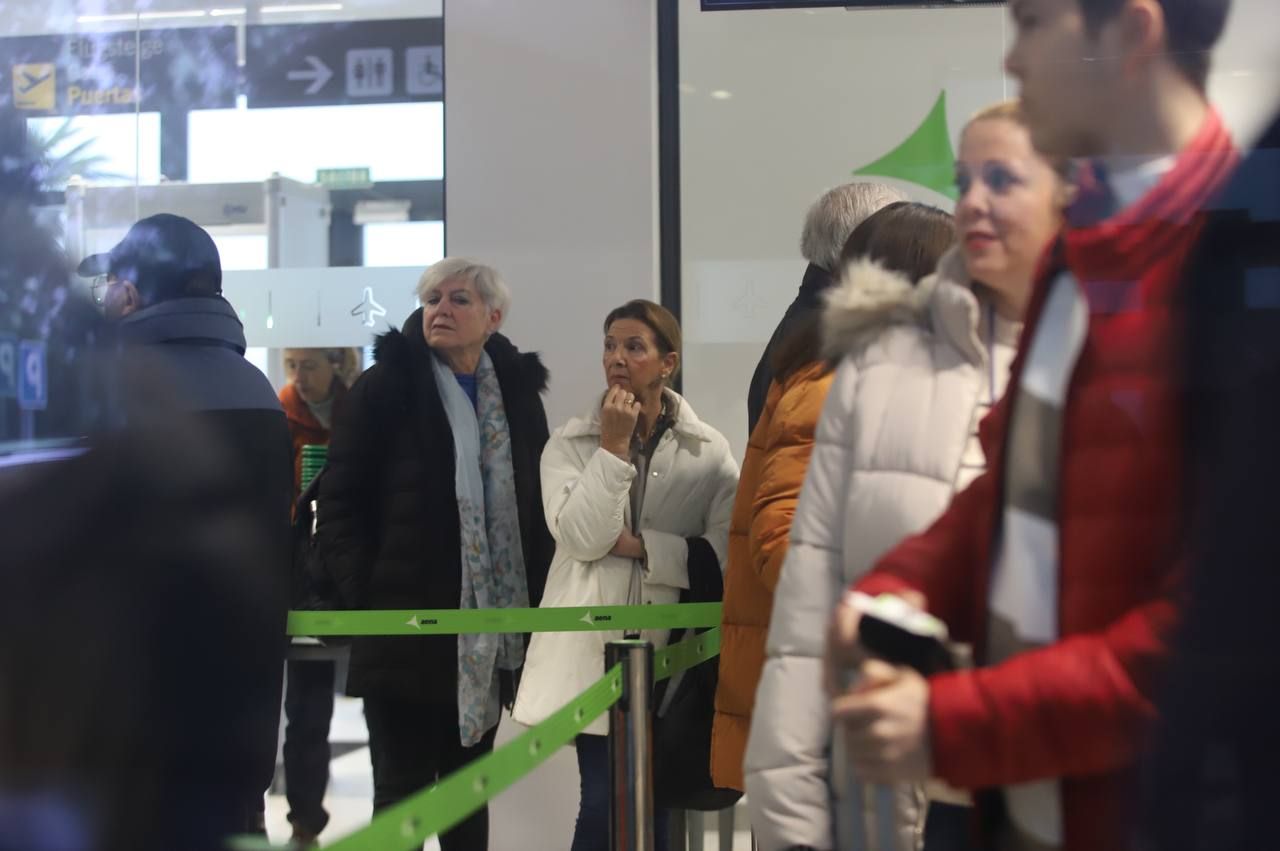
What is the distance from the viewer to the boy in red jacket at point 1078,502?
120cm

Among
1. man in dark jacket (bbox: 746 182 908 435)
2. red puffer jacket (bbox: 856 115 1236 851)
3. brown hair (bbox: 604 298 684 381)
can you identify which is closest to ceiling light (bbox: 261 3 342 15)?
brown hair (bbox: 604 298 684 381)

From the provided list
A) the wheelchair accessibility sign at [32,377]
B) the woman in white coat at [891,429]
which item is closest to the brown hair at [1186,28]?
the woman in white coat at [891,429]

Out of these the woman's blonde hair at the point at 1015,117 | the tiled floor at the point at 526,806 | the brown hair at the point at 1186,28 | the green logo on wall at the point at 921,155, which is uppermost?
the green logo on wall at the point at 921,155

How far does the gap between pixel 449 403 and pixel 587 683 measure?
0.77m

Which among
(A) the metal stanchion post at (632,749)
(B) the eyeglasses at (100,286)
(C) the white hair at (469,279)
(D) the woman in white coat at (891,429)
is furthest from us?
(C) the white hair at (469,279)

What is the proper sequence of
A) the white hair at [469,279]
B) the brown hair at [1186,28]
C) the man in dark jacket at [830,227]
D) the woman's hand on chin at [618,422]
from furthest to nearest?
the white hair at [469,279]
the woman's hand on chin at [618,422]
the man in dark jacket at [830,227]
the brown hair at [1186,28]

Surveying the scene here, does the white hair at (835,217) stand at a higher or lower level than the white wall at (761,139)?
lower

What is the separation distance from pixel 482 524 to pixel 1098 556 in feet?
8.71

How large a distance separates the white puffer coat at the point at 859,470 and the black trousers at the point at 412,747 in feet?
7.58

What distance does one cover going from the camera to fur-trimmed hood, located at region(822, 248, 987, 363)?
148 centimetres

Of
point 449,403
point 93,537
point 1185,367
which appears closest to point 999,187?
point 1185,367

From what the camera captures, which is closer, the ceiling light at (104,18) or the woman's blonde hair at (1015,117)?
the woman's blonde hair at (1015,117)

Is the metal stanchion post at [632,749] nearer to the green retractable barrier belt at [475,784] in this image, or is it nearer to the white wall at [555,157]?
the green retractable barrier belt at [475,784]

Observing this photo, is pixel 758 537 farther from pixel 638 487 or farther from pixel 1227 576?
pixel 638 487
